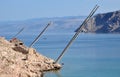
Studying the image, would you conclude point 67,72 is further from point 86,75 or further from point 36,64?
point 36,64

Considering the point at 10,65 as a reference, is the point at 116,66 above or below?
below

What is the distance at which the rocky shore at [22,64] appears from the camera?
2775 cm

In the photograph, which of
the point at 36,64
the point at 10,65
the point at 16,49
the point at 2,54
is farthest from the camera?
the point at 16,49

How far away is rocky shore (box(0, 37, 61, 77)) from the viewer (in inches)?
1093

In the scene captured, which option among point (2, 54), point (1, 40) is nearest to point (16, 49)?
point (1, 40)

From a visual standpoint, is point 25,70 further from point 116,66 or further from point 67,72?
point 116,66

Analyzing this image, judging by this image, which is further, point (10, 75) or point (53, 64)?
point (53, 64)

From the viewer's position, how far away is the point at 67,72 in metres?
47.5

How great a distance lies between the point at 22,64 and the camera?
105 ft

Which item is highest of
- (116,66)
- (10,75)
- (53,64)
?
(10,75)

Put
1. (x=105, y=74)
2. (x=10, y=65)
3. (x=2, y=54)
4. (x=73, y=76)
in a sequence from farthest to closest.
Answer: (x=105, y=74) < (x=73, y=76) < (x=2, y=54) < (x=10, y=65)

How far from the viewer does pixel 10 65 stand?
28.7 m

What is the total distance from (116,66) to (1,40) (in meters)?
23.7

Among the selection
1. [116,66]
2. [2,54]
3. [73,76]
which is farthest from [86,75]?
[2,54]
